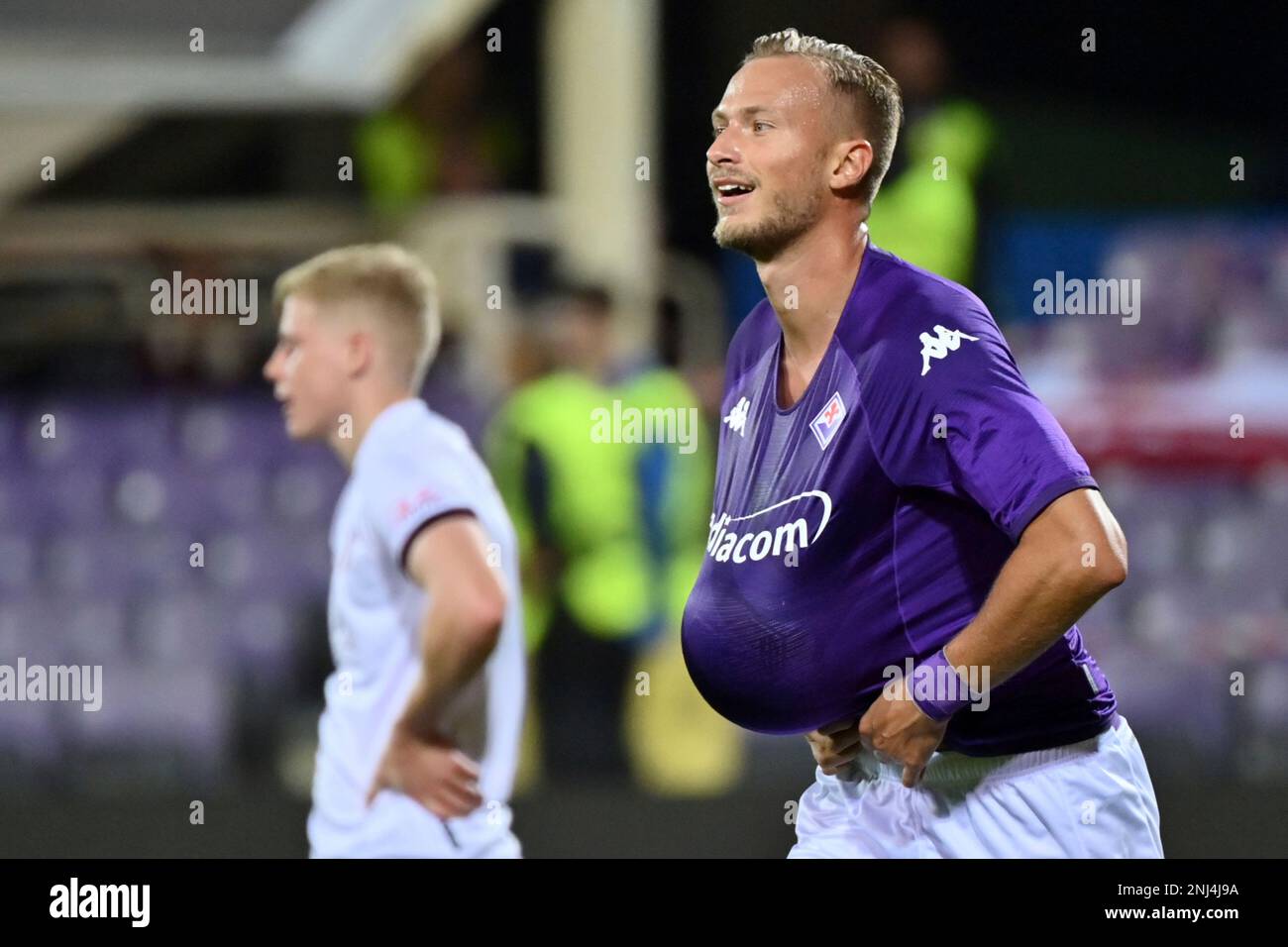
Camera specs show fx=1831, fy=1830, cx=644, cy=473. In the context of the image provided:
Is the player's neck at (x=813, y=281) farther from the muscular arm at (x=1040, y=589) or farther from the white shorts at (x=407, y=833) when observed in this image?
the white shorts at (x=407, y=833)

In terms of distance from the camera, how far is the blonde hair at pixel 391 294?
13.2 ft

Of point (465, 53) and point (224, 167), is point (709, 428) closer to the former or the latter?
point (465, 53)

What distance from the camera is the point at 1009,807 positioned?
2928 millimetres

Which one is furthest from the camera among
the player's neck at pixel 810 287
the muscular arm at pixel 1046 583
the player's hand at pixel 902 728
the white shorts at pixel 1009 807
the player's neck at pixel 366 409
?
the player's neck at pixel 366 409

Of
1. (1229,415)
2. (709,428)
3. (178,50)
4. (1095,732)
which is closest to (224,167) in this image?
(178,50)

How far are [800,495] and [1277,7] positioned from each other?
455cm

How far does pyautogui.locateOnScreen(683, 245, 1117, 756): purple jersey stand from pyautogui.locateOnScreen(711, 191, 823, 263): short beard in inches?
6.4

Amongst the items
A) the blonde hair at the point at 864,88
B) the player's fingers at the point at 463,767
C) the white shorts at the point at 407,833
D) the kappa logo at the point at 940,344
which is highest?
the blonde hair at the point at 864,88

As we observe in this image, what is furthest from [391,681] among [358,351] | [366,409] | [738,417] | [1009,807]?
[1009,807]

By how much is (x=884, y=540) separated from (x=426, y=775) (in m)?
1.27

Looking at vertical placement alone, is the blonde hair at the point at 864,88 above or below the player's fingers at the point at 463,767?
above

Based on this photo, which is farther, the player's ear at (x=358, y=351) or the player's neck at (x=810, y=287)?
the player's ear at (x=358, y=351)

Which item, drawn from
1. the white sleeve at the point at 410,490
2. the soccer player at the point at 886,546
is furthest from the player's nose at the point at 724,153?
the white sleeve at the point at 410,490

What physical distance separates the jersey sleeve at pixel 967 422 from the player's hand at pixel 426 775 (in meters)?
1.32
